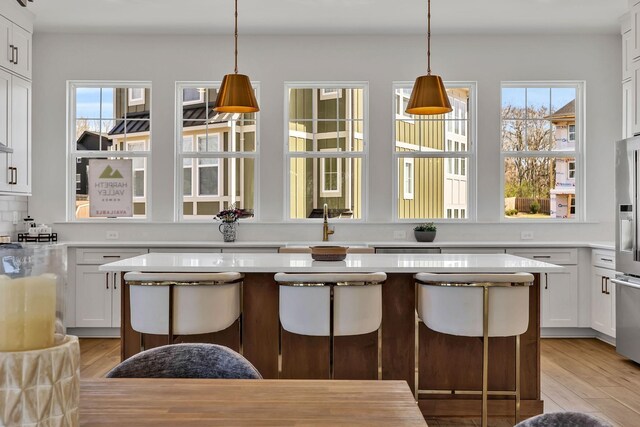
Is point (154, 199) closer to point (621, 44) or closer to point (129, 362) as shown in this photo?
point (129, 362)

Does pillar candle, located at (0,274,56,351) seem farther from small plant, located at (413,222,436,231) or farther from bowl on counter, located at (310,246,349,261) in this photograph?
small plant, located at (413,222,436,231)

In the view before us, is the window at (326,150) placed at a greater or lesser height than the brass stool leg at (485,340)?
greater

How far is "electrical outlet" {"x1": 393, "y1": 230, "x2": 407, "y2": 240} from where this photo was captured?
5574 millimetres

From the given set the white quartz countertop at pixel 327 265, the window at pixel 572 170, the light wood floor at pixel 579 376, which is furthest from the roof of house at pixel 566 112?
the white quartz countertop at pixel 327 265

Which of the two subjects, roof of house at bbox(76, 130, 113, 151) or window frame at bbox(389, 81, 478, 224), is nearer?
window frame at bbox(389, 81, 478, 224)

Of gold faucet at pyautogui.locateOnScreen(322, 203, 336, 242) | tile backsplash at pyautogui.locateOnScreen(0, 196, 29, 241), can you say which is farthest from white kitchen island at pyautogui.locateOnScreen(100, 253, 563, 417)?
tile backsplash at pyautogui.locateOnScreen(0, 196, 29, 241)

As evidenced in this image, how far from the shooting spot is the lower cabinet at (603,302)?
4746 mm

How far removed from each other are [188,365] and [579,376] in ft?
11.8

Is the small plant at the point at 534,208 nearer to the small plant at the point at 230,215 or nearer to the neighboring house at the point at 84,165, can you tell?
the small plant at the point at 230,215

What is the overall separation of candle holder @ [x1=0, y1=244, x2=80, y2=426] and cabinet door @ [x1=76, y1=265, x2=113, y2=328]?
468 centimetres

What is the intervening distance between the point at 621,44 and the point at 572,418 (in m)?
5.80

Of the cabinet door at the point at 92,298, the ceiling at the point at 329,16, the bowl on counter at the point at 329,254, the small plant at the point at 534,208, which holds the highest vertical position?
the ceiling at the point at 329,16

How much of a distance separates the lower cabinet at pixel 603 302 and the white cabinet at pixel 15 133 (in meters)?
5.73

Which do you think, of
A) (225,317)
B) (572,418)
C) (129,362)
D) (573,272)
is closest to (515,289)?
(225,317)
